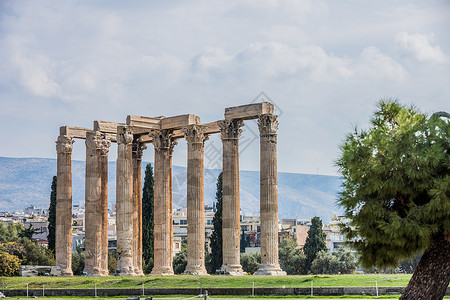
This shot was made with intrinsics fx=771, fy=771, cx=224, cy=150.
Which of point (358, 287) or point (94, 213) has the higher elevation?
point (94, 213)

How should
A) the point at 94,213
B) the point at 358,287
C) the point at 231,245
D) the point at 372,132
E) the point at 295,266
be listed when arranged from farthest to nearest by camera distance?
the point at 295,266, the point at 94,213, the point at 231,245, the point at 358,287, the point at 372,132

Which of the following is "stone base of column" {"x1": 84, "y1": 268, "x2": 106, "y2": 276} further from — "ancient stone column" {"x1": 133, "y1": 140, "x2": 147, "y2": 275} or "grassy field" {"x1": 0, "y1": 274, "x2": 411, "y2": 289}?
"grassy field" {"x1": 0, "y1": 274, "x2": 411, "y2": 289}

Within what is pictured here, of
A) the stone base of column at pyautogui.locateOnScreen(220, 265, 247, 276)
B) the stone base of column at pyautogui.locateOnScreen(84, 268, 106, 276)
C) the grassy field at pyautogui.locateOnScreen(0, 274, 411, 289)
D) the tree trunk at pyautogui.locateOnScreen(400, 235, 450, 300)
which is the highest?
the tree trunk at pyautogui.locateOnScreen(400, 235, 450, 300)

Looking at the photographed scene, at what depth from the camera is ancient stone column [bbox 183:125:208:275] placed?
181ft

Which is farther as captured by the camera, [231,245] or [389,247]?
[231,245]

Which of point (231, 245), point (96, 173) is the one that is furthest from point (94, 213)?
point (231, 245)

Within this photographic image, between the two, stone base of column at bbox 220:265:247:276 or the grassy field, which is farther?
stone base of column at bbox 220:265:247:276

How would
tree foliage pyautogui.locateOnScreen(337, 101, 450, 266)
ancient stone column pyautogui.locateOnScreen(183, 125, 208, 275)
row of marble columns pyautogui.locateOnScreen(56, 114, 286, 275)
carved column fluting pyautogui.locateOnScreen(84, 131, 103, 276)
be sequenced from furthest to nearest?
carved column fluting pyautogui.locateOnScreen(84, 131, 103, 276), ancient stone column pyautogui.locateOnScreen(183, 125, 208, 275), row of marble columns pyautogui.locateOnScreen(56, 114, 286, 275), tree foliage pyautogui.locateOnScreen(337, 101, 450, 266)

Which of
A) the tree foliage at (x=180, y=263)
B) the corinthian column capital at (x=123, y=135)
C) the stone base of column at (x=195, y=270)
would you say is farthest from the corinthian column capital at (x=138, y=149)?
the tree foliage at (x=180, y=263)

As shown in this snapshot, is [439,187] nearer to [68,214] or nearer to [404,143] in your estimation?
[404,143]

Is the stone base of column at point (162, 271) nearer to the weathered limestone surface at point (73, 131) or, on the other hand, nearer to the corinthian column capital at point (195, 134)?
the corinthian column capital at point (195, 134)

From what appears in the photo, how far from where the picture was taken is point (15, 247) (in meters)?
84.1

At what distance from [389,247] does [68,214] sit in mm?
43498

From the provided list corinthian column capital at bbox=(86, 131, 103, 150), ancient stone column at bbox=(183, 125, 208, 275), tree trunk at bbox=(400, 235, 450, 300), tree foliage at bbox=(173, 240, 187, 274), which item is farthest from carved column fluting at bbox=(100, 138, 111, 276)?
tree trunk at bbox=(400, 235, 450, 300)
